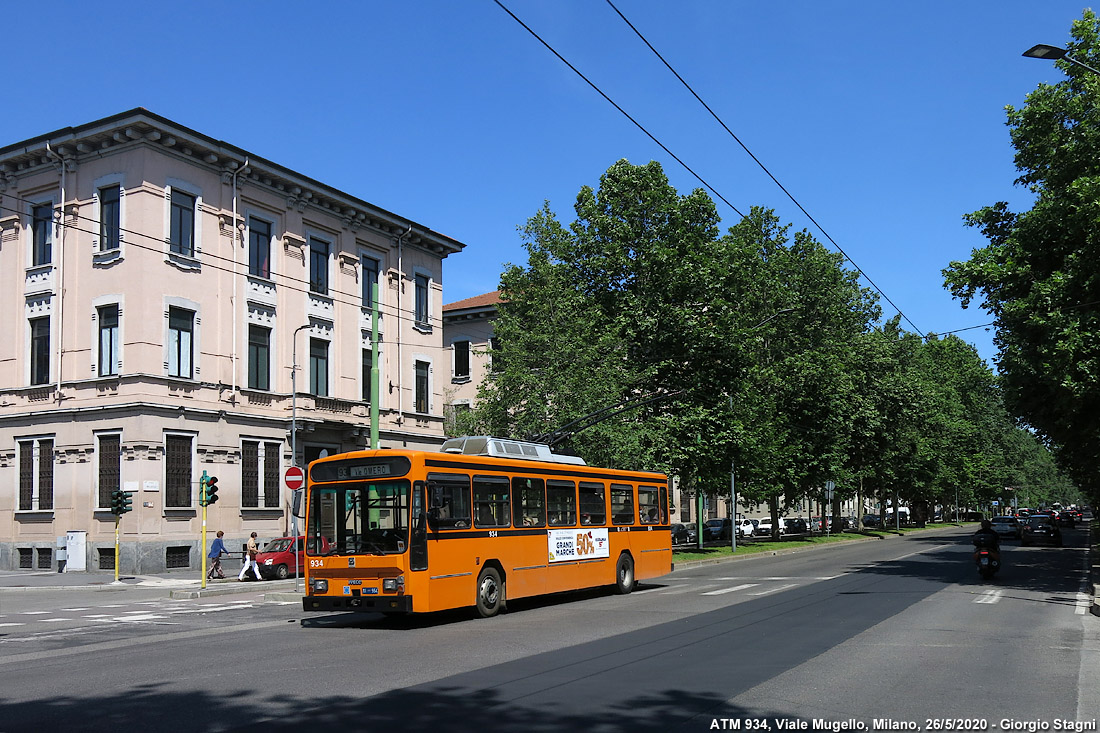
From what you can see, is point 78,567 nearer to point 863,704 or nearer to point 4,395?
point 4,395

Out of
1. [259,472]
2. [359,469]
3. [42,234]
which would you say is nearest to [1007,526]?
[259,472]

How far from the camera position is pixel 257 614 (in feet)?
67.8

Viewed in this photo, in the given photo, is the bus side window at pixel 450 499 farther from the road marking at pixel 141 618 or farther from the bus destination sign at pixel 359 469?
the road marking at pixel 141 618

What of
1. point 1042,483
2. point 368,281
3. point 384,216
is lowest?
point 1042,483

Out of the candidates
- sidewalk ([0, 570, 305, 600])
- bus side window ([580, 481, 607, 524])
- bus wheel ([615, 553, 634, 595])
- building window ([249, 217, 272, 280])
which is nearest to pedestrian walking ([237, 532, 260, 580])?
sidewalk ([0, 570, 305, 600])

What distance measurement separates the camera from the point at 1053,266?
76.4 ft

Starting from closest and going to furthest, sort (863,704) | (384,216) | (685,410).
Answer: (863,704)
(685,410)
(384,216)

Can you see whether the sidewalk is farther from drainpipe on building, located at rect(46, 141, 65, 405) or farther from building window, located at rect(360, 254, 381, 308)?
building window, located at rect(360, 254, 381, 308)

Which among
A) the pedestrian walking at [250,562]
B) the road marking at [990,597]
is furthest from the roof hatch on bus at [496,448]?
the pedestrian walking at [250,562]

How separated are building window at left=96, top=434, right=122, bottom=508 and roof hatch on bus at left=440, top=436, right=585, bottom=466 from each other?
18.0m

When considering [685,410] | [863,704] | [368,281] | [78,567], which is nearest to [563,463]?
[863,704]

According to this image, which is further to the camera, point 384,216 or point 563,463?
point 384,216

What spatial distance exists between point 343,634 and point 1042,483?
131 meters

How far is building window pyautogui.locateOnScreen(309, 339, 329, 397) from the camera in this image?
132 ft
